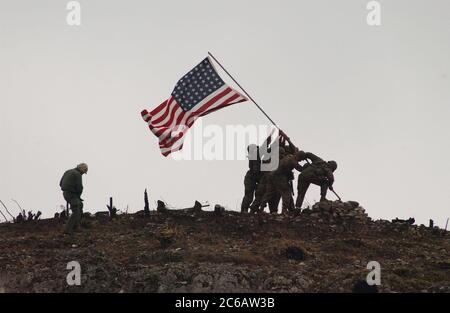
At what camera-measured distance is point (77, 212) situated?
1914 centimetres

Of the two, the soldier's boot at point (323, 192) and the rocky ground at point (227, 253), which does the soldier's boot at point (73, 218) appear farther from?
the soldier's boot at point (323, 192)

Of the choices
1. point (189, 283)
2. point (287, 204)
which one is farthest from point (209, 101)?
point (189, 283)

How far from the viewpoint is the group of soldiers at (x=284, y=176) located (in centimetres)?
2166

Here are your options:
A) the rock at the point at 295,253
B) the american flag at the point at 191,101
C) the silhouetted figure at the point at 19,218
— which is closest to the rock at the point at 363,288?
the rock at the point at 295,253

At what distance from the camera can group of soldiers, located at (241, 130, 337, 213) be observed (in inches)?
853

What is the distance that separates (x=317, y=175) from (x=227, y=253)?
5.40 metres

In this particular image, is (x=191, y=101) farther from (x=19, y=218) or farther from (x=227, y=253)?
(x=19, y=218)

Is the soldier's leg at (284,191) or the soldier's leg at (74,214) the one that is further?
the soldier's leg at (284,191)

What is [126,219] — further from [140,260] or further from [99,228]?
[140,260]

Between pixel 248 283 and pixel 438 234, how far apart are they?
7.70 metres
